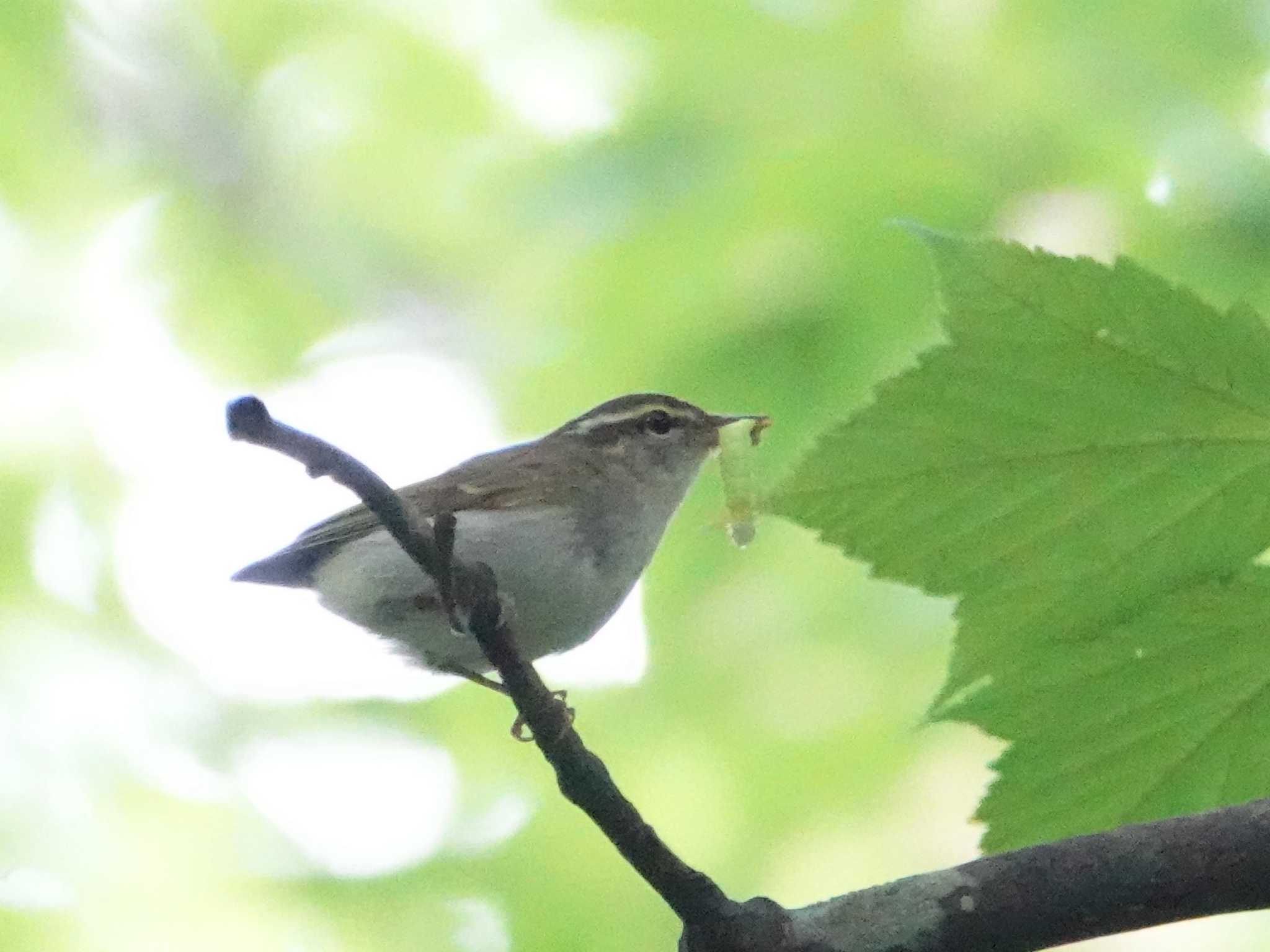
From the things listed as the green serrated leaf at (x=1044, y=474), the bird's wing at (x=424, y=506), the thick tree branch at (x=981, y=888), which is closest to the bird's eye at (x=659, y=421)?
the bird's wing at (x=424, y=506)

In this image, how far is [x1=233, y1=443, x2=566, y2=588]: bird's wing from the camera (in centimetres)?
386

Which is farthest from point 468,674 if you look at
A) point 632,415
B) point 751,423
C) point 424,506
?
point 632,415

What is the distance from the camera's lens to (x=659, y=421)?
4.71 metres

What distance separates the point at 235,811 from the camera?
239 inches

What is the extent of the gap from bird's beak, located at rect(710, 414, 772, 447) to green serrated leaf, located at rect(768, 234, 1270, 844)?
213 centimetres

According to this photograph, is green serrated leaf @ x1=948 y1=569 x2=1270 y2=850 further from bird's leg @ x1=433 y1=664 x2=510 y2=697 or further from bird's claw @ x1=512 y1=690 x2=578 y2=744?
bird's leg @ x1=433 y1=664 x2=510 y2=697

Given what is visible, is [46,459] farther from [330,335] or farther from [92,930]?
[92,930]

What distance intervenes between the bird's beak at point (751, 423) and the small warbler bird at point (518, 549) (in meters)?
0.02

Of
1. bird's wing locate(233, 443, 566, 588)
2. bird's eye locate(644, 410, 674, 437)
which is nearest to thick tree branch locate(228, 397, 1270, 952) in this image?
bird's wing locate(233, 443, 566, 588)

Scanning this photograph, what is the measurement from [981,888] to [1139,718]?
0.34 m

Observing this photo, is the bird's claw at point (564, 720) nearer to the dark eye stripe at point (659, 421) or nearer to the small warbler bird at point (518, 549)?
the small warbler bird at point (518, 549)

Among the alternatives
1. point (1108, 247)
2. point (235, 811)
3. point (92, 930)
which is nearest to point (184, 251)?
point (235, 811)

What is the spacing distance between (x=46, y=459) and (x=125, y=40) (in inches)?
146

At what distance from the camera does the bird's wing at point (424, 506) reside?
12.7ft
